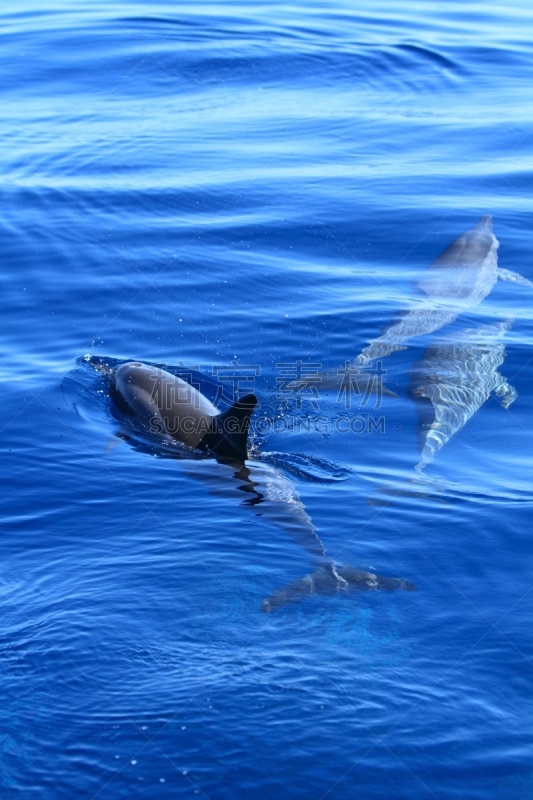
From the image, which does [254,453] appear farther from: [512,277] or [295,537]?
[512,277]

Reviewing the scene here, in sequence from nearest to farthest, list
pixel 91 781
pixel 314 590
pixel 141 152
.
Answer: pixel 91 781 < pixel 314 590 < pixel 141 152

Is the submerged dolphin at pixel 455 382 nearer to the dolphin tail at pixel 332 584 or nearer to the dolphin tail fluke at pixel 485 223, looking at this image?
the dolphin tail at pixel 332 584

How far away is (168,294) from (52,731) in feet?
31.5

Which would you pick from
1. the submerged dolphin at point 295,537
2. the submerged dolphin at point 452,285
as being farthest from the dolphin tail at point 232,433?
the submerged dolphin at point 452,285

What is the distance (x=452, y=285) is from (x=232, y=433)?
7184 millimetres

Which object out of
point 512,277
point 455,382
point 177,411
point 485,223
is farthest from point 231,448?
point 485,223

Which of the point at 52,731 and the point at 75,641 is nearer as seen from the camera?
the point at 52,731

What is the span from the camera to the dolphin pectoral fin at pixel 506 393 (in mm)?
12523

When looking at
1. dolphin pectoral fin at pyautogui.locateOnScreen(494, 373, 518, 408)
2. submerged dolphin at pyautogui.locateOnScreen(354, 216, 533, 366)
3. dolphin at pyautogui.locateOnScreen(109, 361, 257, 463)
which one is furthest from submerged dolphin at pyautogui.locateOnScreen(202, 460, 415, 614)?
submerged dolphin at pyautogui.locateOnScreen(354, 216, 533, 366)

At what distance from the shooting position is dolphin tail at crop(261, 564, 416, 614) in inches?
320

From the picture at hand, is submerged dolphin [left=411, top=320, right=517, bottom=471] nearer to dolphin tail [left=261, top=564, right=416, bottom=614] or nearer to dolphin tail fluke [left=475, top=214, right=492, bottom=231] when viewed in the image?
dolphin tail [left=261, top=564, right=416, bottom=614]

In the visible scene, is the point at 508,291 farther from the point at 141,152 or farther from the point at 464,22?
the point at 464,22

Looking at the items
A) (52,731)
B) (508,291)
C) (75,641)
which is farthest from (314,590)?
(508,291)

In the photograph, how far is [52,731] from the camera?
6656mm
